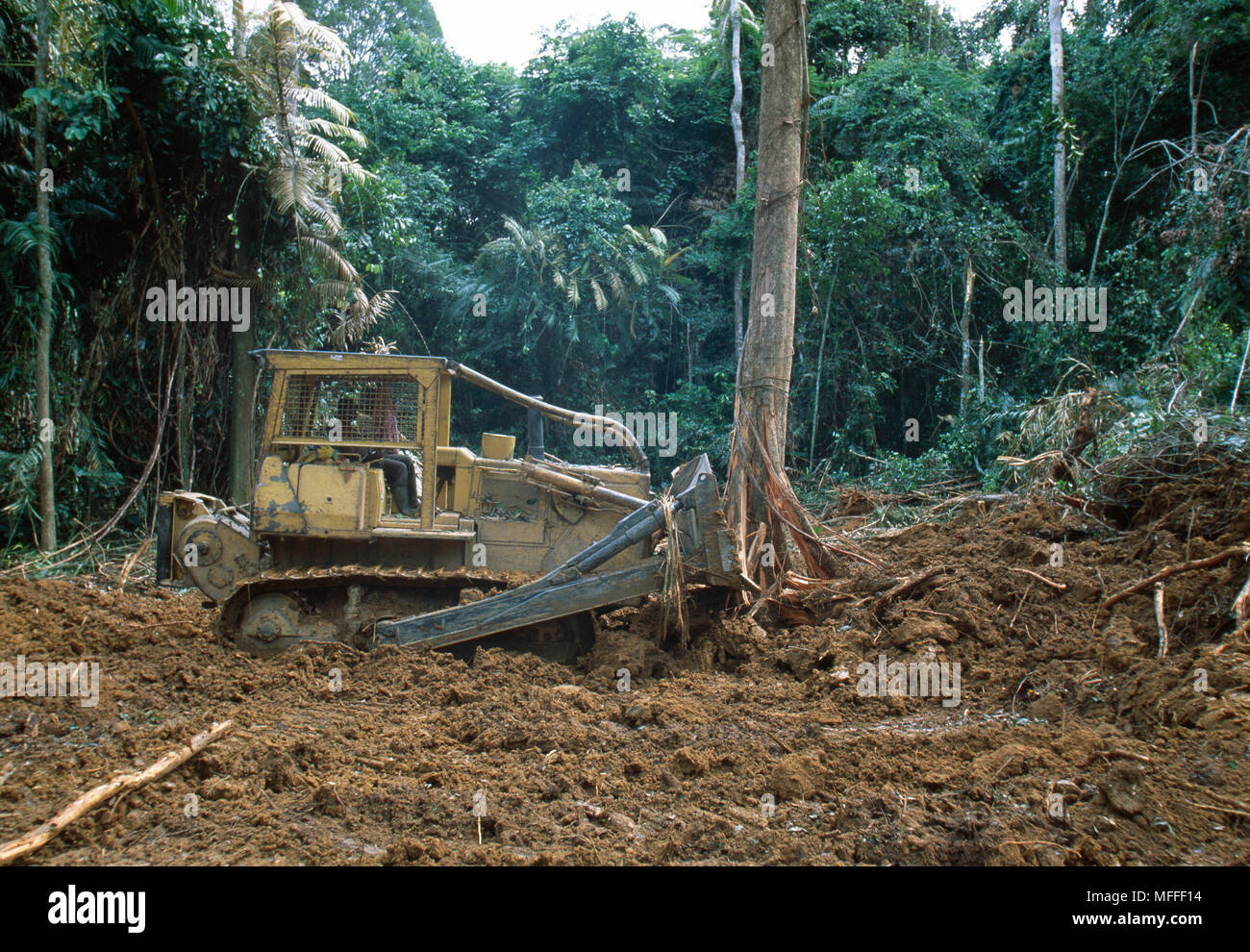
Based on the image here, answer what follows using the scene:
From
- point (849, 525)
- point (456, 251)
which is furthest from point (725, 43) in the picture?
point (849, 525)

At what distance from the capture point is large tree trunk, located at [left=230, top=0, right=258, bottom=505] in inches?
482

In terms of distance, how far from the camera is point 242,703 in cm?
559

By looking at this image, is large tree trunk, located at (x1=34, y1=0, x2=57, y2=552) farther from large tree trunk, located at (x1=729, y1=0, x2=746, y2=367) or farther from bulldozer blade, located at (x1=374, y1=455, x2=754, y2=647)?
large tree trunk, located at (x1=729, y1=0, x2=746, y2=367)

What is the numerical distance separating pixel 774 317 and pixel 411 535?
363 cm

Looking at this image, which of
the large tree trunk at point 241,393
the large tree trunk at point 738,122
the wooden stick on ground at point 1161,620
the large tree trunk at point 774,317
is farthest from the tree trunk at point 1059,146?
the large tree trunk at point 241,393

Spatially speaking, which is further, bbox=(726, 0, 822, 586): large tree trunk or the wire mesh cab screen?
bbox=(726, 0, 822, 586): large tree trunk

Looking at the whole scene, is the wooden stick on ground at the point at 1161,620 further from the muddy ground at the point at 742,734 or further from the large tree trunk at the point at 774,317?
the large tree trunk at the point at 774,317

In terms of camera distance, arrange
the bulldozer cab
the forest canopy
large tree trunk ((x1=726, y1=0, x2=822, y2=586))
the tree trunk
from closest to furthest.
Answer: the bulldozer cab, large tree trunk ((x1=726, y1=0, x2=822, y2=586)), the forest canopy, the tree trunk

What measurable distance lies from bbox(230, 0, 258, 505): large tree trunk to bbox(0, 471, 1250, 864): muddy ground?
5072mm

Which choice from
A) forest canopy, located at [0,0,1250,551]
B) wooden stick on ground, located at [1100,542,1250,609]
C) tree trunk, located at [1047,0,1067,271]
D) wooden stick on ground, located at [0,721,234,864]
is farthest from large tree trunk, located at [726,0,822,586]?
tree trunk, located at [1047,0,1067,271]

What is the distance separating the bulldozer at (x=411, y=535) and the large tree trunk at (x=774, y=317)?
978mm

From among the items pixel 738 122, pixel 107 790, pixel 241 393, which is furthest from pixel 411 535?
pixel 738 122

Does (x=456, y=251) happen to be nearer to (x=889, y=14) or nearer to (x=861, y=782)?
(x=889, y=14)
